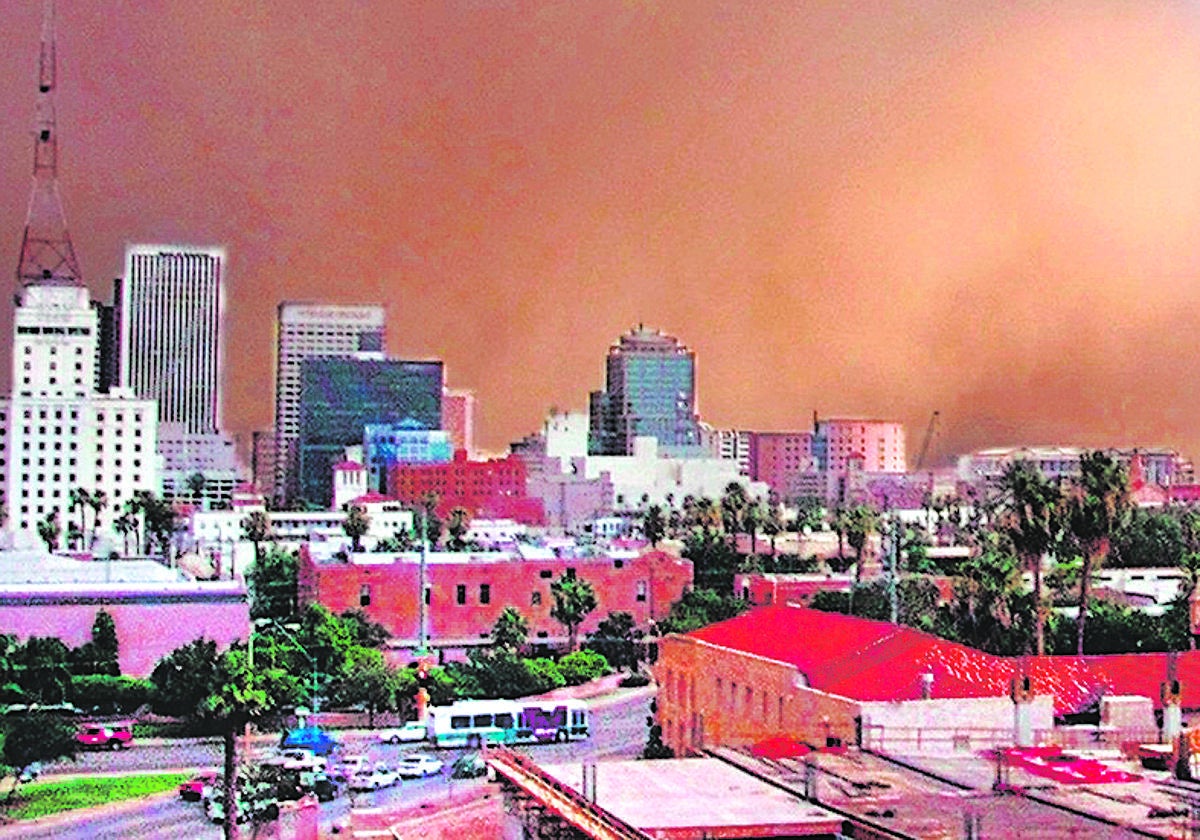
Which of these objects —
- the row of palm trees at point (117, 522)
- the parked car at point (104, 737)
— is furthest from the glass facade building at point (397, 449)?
the parked car at point (104, 737)

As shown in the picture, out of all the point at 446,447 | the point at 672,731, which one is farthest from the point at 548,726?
the point at 446,447

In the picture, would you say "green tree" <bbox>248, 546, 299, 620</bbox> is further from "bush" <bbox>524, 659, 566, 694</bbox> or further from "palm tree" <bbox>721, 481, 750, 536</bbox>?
→ "palm tree" <bbox>721, 481, 750, 536</bbox>

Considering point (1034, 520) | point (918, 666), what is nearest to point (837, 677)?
point (918, 666)

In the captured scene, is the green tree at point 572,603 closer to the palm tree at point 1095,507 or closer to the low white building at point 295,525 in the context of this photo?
the palm tree at point 1095,507

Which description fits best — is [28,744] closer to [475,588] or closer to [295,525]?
[475,588]

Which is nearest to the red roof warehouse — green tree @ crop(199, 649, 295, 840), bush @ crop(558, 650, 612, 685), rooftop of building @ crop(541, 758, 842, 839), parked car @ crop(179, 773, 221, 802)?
rooftop of building @ crop(541, 758, 842, 839)
